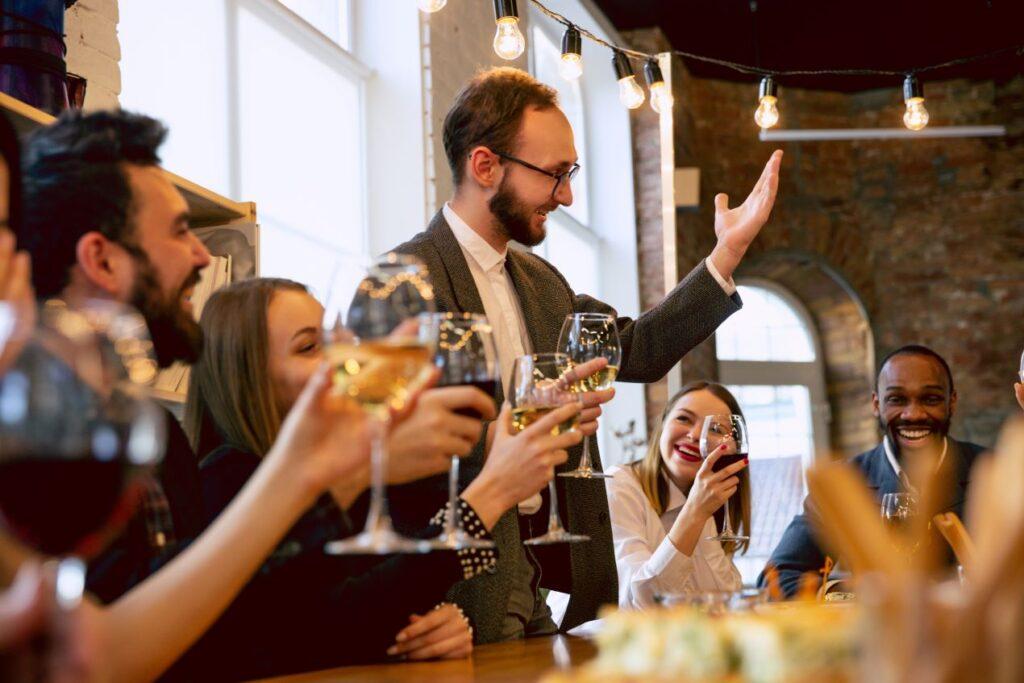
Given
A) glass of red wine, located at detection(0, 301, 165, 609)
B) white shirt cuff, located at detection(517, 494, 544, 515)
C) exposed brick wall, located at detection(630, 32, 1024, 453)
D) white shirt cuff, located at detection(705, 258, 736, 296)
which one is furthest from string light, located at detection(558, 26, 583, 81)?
exposed brick wall, located at detection(630, 32, 1024, 453)

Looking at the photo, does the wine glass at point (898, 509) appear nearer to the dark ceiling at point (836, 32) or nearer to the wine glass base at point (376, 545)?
the wine glass base at point (376, 545)

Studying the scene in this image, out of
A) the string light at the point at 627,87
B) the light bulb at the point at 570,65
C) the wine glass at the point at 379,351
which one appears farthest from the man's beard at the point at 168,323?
the string light at the point at 627,87

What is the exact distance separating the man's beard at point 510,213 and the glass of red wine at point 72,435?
1859 millimetres

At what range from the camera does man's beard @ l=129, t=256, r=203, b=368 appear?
4.68ft

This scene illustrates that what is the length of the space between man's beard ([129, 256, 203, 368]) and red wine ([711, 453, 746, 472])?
1.05 m

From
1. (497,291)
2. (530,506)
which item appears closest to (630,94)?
(497,291)

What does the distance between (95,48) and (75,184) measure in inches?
56.4

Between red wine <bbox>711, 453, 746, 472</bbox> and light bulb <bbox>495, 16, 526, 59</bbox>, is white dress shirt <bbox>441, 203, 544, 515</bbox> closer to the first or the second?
red wine <bbox>711, 453, 746, 472</bbox>

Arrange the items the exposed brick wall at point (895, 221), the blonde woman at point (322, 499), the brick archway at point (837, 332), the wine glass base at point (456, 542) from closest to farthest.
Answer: the wine glass base at point (456, 542) < the blonde woman at point (322, 499) < the exposed brick wall at point (895, 221) < the brick archway at point (837, 332)

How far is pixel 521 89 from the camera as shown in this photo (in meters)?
2.62

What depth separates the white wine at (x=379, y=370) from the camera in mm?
917

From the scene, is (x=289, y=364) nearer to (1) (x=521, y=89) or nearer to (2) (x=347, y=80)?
(1) (x=521, y=89)

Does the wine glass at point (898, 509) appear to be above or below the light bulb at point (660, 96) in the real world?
below

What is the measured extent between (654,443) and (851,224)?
549 cm
